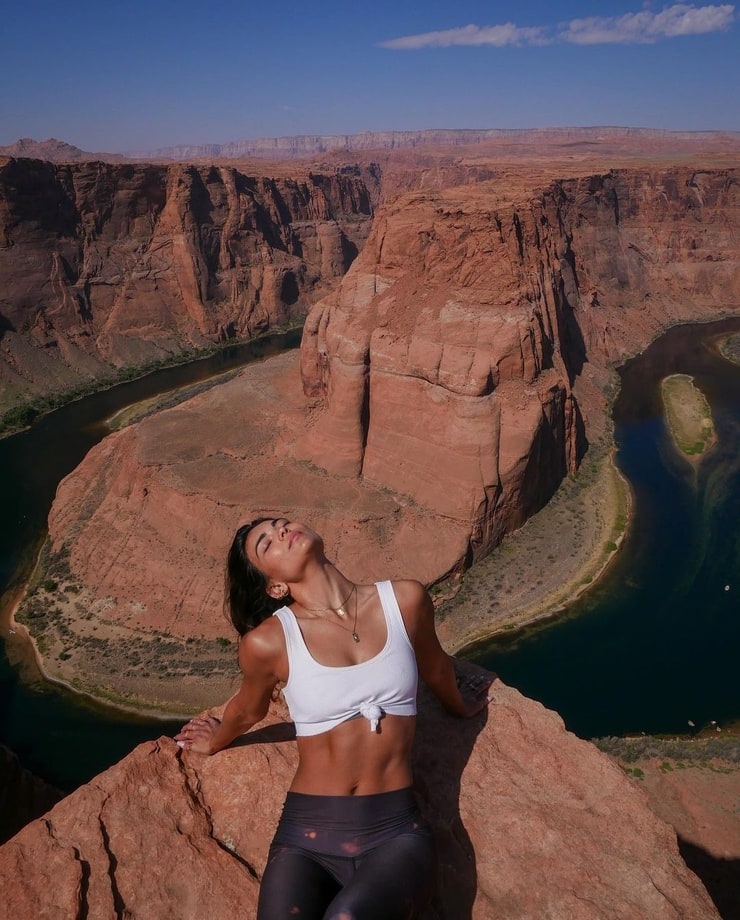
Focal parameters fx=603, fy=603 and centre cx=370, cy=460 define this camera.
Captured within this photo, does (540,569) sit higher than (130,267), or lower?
lower

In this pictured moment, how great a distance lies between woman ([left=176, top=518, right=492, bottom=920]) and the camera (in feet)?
13.1

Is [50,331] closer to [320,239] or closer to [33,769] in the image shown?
[320,239]

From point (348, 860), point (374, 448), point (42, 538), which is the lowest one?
point (42, 538)

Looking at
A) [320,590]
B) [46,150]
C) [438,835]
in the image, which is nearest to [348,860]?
[438,835]

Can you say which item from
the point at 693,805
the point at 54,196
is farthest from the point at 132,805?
the point at 54,196

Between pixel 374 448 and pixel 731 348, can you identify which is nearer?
pixel 374 448

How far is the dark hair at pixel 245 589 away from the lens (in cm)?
527

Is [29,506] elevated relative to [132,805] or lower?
lower

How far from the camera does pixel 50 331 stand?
A: 2335 inches

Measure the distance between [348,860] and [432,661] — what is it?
180 cm

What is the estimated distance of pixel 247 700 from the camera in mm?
5289

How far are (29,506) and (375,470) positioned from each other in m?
22.8

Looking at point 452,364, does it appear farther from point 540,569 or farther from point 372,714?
point 372,714

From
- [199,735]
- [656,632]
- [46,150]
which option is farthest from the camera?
[46,150]
